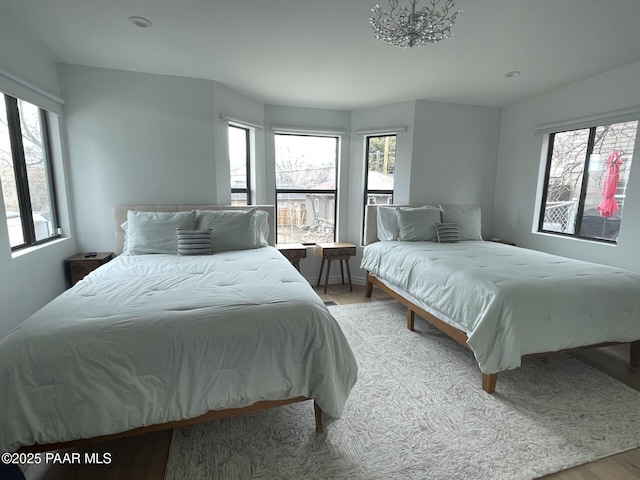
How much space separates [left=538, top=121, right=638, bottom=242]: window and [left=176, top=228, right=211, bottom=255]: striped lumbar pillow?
3913 mm

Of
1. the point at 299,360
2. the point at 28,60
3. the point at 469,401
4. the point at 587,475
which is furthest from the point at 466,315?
the point at 28,60

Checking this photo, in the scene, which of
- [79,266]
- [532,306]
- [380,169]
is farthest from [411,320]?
[79,266]

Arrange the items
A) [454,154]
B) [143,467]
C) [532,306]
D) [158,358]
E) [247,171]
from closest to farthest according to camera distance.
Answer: [158,358]
[143,467]
[532,306]
[247,171]
[454,154]

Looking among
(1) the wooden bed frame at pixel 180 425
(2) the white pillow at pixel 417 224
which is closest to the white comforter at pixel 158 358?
(1) the wooden bed frame at pixel 180 425

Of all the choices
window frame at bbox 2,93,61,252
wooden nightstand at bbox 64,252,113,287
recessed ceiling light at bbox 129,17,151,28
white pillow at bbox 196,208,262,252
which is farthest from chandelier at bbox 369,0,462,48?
wooden nightstand at bbox 64,252,113,287

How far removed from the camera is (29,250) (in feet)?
7.93

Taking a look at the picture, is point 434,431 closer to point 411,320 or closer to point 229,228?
point 411,320

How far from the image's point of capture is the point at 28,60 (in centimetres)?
241

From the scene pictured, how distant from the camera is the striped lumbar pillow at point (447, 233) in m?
3.54

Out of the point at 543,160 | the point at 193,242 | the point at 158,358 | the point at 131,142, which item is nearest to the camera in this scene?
the point at 158,358

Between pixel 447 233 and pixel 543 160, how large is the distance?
1514 mm

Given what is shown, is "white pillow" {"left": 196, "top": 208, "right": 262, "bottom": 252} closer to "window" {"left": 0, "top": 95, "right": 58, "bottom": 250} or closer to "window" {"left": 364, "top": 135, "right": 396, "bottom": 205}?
"window" {"left": 0, "top": 95, "right": 58, "bottom": 250}

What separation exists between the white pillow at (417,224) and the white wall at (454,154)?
43cm

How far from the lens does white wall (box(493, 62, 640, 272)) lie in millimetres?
2795
